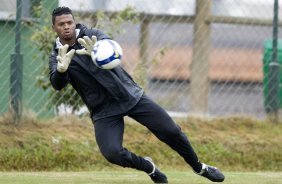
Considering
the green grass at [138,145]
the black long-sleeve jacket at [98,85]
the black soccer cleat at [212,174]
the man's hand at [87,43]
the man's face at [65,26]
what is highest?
the man's face at [65,26]

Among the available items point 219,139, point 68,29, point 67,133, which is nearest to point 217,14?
point 219,139

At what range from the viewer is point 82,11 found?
11.5 metres

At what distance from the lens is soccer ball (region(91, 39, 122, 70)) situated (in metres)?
8.02

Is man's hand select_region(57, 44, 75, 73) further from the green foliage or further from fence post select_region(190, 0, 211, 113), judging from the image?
fence post select_region(190, 0, 211, 113)

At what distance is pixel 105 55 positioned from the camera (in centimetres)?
802

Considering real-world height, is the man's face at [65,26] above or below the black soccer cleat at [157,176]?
above

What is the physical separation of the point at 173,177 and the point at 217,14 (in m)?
3.47

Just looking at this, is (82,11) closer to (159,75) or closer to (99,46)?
(159,75)

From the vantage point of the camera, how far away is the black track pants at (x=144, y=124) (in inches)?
331

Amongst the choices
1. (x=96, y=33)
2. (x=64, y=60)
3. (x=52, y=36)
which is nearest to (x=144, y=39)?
(x=52, y=36)

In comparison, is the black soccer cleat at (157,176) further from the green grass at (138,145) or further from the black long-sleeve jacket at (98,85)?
the green grass at (138,145)

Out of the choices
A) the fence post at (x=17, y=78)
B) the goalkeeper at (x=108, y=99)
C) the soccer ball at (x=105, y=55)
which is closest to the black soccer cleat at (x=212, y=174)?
the goalkeeper at (x=108, y=99)

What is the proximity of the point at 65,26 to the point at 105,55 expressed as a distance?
0.68 m

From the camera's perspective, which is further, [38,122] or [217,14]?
[217,14]
